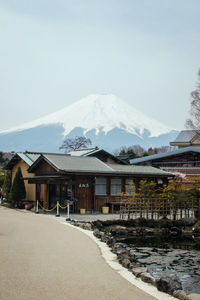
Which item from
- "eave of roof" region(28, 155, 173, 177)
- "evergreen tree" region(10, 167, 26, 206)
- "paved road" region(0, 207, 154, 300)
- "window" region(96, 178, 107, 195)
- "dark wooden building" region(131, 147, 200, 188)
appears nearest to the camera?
"paved road" region(0, 207, 154, 300)

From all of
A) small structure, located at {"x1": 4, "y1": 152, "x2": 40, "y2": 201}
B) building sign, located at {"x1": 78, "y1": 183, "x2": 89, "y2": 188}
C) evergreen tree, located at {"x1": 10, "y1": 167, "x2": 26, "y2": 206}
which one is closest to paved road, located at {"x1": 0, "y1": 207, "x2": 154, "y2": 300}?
building sign, located at {"x1": 78, "y1": 183, "x2": 89, "y2": 188}

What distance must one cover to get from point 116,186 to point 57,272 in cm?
1811

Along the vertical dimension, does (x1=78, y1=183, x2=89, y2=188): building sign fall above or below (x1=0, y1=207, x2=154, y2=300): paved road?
above

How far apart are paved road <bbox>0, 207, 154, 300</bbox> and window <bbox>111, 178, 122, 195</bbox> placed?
13.0 m

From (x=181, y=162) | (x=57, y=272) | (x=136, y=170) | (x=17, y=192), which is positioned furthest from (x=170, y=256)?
(x=181, y=162)

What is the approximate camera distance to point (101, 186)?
25.2 meters

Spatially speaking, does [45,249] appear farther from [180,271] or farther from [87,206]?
[87,206]

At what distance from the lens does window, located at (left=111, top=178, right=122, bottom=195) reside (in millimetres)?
25766

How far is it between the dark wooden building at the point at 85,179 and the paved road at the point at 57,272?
1127 cm

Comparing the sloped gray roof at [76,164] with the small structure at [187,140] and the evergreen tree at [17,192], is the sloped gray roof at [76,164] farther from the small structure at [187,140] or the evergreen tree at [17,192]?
the small structure at [187,140]

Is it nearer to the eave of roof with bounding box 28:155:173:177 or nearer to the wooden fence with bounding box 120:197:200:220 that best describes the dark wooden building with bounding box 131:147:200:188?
the eave of roof with bounding box 28:155:173:177

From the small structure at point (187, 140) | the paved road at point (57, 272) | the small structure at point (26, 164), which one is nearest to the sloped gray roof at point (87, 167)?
the small structure at point (26, 164)

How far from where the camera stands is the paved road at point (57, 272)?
645cm

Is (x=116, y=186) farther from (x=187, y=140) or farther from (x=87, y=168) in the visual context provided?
(x=187, y=140)
